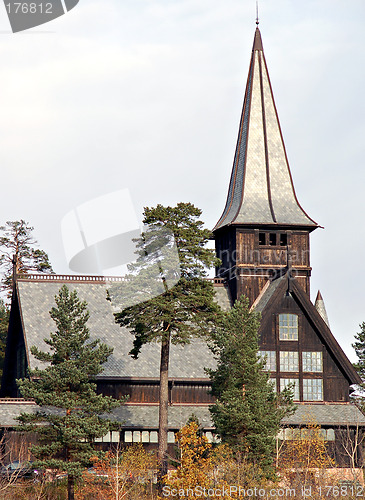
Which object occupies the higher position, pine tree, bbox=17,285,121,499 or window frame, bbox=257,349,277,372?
window frame, bbox=257,349,277,372

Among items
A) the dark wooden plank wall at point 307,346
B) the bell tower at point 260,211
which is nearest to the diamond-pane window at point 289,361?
the dark wooden plank wall at point 307,346

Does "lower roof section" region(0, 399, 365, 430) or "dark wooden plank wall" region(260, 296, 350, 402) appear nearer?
"lower roof section" region(0, 399, 365, 430)

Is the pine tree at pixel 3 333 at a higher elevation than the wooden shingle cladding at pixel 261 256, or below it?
below

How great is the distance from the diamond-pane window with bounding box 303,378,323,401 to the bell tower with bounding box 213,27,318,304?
6283mm

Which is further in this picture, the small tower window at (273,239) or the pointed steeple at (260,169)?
the pointed steeple at (260,169)

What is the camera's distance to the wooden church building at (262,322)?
49125 mm

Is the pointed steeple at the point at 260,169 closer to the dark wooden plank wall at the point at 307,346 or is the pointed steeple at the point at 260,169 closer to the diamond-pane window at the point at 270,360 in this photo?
the dark wooden plank wall at the point at 307,346

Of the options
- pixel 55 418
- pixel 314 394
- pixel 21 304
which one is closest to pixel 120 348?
pixel 21 304

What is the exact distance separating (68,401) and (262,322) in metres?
16.1

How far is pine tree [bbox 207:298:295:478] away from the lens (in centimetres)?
3781

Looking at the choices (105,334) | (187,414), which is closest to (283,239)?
(105,334)

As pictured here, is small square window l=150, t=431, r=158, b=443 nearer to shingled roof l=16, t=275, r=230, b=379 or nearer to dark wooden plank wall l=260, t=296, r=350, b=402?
shingled roof l=16, t=275, r=230, b=379

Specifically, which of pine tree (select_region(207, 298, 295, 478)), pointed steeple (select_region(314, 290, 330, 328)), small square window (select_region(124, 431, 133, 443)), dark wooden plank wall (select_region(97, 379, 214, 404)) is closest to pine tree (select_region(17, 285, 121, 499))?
pine tree (select_region(207, 298, 295, 478))

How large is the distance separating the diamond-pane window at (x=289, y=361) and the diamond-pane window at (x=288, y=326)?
87cm
